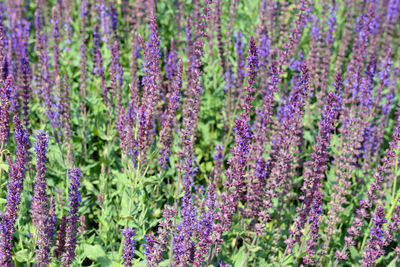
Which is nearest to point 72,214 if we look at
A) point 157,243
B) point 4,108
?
point 157,243

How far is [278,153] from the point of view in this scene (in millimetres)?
5168

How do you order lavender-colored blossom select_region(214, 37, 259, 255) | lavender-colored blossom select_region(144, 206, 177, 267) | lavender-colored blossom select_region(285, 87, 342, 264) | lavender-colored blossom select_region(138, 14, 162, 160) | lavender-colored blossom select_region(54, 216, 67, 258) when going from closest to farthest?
lavender-colored blossom select_region(144, 206, 177, 267)
lavender-colored blossom select_region(214, 37, 259, 255)
lavender-colored blossom select_region(54, 216, 67, 258)
lavender-colored blossom select_region(285, 87, 342, 264)
lavender-colored blossom select_region(138, 14, 162, 160)

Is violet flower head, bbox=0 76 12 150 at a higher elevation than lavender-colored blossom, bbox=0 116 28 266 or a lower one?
higher

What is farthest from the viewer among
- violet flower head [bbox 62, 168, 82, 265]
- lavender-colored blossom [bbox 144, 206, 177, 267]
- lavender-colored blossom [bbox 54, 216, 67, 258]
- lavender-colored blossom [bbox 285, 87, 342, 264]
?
lavender-colored blossom [bbox 285, 87, 342, 264]

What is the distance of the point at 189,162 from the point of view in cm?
479

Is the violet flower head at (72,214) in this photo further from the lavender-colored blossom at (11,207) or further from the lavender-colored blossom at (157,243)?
the lavender-colored blossom at (157,243)

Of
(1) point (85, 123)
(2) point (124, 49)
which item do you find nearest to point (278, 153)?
(1) point (85, 123)

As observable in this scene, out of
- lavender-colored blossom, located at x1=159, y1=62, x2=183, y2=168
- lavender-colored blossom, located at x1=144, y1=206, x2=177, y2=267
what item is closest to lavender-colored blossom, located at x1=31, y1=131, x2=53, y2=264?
lavender-colored blossom, located at x1=144, y1=206, x2=177, y2=267

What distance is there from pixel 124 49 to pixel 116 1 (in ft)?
4.04

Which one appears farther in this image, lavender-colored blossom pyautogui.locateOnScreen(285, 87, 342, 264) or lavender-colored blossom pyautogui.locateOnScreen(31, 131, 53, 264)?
lavender-colored blossom pyautogui.locateOnScreen(285, 87, 342, 264)

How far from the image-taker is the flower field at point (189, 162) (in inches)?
168

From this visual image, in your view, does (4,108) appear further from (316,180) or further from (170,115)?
(316,180)

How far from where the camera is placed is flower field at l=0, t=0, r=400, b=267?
428 centimetres

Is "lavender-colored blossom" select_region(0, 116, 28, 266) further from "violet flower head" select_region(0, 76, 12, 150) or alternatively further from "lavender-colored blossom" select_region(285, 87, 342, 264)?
"lavender-colored blossom" select_region(285, 87, 342, 264)
